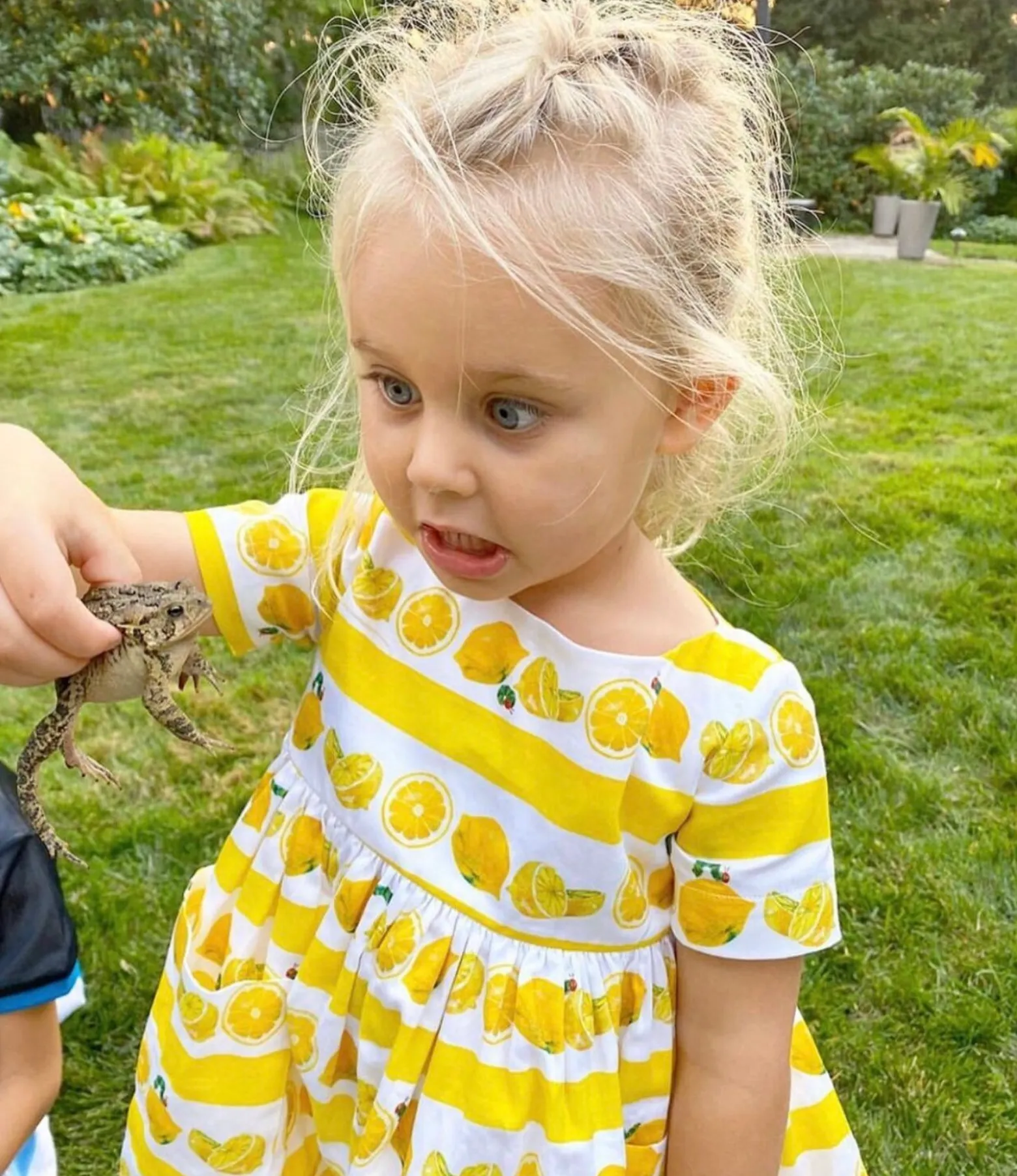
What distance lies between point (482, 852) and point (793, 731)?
0.37 meters

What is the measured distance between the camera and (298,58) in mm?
13555

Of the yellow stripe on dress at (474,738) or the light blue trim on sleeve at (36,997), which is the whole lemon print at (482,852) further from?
the light blue trim on sleeve at (36,997)

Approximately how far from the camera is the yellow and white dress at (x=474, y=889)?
1241 millimetres

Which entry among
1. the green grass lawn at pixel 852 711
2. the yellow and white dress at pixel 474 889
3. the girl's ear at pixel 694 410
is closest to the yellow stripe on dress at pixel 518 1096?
the yellow and white dress at pixel 474 889

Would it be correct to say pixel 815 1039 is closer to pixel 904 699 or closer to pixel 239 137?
pixel 904 699

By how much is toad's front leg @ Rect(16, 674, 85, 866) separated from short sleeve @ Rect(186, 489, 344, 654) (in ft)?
0.95

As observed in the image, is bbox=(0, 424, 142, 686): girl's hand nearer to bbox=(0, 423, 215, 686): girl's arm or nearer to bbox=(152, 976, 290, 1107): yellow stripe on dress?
bbox=(0, 423, 215, 686): girl's arm

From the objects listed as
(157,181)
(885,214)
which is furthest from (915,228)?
(157,181)

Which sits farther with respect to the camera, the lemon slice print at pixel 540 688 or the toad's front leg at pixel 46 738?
the lemon slice print at pixel 540 688

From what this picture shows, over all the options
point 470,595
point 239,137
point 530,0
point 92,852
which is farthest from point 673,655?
point 239,137

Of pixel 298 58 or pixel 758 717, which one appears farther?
pixel 298 58

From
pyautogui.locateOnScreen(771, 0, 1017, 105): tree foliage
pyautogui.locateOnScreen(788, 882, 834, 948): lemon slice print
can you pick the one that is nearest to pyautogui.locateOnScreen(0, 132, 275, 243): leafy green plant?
pyautogui.locateOnScreen(788, 882, 834, 948): lemon slice print

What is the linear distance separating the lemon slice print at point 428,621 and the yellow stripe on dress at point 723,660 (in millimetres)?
265

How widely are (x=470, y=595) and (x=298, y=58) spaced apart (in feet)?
46.1
